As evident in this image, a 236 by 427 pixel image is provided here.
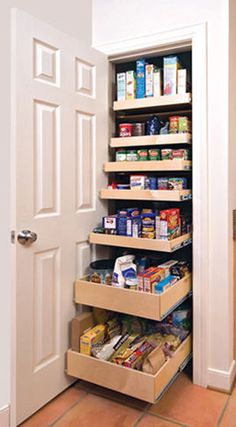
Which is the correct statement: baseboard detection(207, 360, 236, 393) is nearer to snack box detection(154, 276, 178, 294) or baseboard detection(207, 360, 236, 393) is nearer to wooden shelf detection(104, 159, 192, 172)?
snack box detection(154, 276, 178, 294)

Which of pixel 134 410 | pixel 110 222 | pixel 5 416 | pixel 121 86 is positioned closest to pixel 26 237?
pixel 110 222

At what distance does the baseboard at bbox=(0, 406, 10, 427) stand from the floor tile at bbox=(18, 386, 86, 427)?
9 centimetres

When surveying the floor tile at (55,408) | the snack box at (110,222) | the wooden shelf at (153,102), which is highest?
the wooden shelf at (153,102)

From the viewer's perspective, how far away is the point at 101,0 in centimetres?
226

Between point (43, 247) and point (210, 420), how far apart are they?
1.13m

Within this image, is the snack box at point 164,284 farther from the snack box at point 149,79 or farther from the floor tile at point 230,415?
the snack box at point 149,79

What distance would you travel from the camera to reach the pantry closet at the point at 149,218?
5.87 feet

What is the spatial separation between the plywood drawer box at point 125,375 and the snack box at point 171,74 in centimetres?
140

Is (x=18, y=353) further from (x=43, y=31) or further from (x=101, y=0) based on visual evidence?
(x=101, y=0)

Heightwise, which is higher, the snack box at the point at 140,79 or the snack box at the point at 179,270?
the snack box at the point at 140,79

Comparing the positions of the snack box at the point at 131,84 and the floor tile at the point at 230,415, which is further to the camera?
the snack box at the point at 131,84

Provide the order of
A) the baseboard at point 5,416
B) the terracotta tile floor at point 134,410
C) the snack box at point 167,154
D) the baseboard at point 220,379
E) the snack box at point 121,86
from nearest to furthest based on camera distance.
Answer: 1. the baseboard at point 5,416
2. the terracotta tile floor at point 134,410
3. the baseboard at point 220,379
4. the snack box at point 167,154
5. the snack box at point 121,86

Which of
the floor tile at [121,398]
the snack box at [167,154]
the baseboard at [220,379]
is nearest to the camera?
the floor tile at [121,398]

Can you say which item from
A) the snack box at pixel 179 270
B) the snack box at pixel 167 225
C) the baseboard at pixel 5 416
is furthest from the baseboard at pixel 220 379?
the baseboard at pixel 5 416
